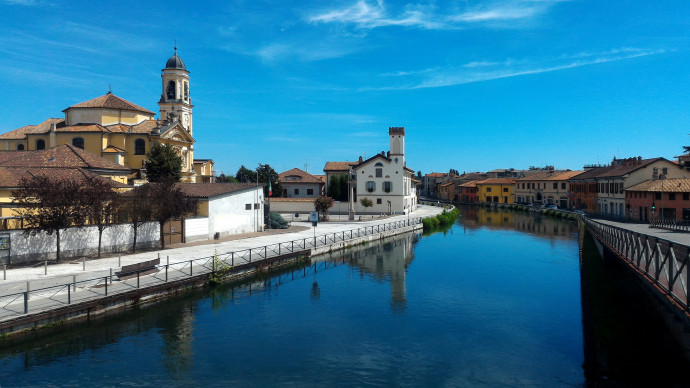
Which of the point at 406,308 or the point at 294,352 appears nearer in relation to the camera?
the point at 294,352

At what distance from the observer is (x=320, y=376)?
13312 mm

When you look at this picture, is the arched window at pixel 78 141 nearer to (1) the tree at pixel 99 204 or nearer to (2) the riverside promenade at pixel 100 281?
(2) the riverside promenade at pixel 100 281

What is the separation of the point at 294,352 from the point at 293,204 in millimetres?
49330

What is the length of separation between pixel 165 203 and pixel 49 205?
256 inches

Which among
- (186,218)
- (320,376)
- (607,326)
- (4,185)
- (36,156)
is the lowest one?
(320,376)

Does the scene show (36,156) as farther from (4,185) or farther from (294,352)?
(294,352)

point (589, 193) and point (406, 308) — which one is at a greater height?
point (589, 193)

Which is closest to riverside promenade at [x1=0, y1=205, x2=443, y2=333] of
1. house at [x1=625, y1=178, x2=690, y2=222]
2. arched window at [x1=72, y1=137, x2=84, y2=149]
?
arched window at [x1=72, y1=137, x2=84, y2=149]

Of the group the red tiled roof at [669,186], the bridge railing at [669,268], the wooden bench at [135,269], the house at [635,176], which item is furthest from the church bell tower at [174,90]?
the bridge railing at [669,268]

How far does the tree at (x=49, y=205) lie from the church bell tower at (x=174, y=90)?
38.7 meters

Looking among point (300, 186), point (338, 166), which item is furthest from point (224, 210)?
point (338, 166)

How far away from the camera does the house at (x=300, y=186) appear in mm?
74312

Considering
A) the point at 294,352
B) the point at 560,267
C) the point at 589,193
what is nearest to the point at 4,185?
the point at 294,352

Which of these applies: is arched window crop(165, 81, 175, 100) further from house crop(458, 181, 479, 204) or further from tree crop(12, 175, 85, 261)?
house crop(458, 181, 479, 204)
